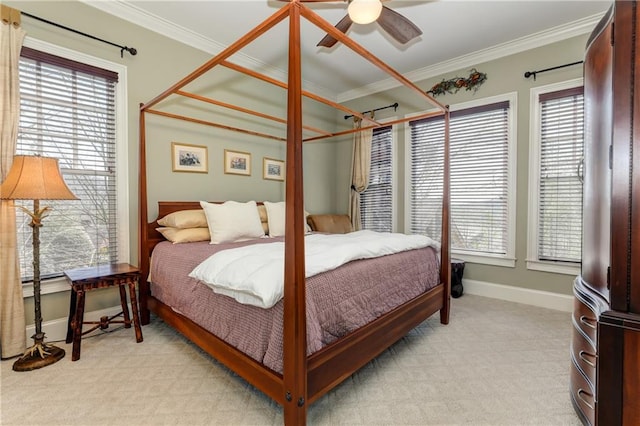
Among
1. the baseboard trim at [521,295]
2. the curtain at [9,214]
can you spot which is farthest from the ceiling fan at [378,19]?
the baseboard trim at [521,295]

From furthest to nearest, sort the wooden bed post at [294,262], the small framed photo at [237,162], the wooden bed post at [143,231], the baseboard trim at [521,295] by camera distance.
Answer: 1. the small framed photo at [237,162]
2. the baseboard trim at [521,295]
3. the wooden bed post at [143,231]
4. the wooden bed post at [294,262]

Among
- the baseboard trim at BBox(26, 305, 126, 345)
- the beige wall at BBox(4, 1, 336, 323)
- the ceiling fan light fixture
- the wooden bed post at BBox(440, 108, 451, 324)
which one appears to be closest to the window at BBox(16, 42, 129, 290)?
the beige wall at BBox(4, 1, 336, 323)

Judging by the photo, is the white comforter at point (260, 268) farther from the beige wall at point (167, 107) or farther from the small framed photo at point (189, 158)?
the small framed photo at point (189, 158)

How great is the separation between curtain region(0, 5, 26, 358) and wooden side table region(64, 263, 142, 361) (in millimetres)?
296

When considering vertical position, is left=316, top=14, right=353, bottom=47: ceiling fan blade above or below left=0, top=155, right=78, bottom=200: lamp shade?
above

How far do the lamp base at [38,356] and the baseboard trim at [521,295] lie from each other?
4136 millimetres

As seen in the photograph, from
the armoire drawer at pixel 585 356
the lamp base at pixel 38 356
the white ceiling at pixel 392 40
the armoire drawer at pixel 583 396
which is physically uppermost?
the white ceiling at pixel 392 40

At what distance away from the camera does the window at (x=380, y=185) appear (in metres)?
4.50

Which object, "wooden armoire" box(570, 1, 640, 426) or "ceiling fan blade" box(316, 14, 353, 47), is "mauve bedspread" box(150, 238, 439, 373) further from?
"ceiling fan blade" box(316, 14, 353, 47)

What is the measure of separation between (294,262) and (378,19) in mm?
2061

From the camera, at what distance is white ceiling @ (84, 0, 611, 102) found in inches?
110

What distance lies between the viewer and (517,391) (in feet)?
5.83

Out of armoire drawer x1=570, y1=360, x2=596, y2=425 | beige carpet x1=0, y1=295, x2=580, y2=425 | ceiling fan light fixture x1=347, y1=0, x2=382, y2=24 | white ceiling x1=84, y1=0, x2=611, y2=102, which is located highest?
white ceiling x1=84, y1=0, x2=611, y2=102

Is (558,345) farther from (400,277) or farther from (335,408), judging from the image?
(335,408)
